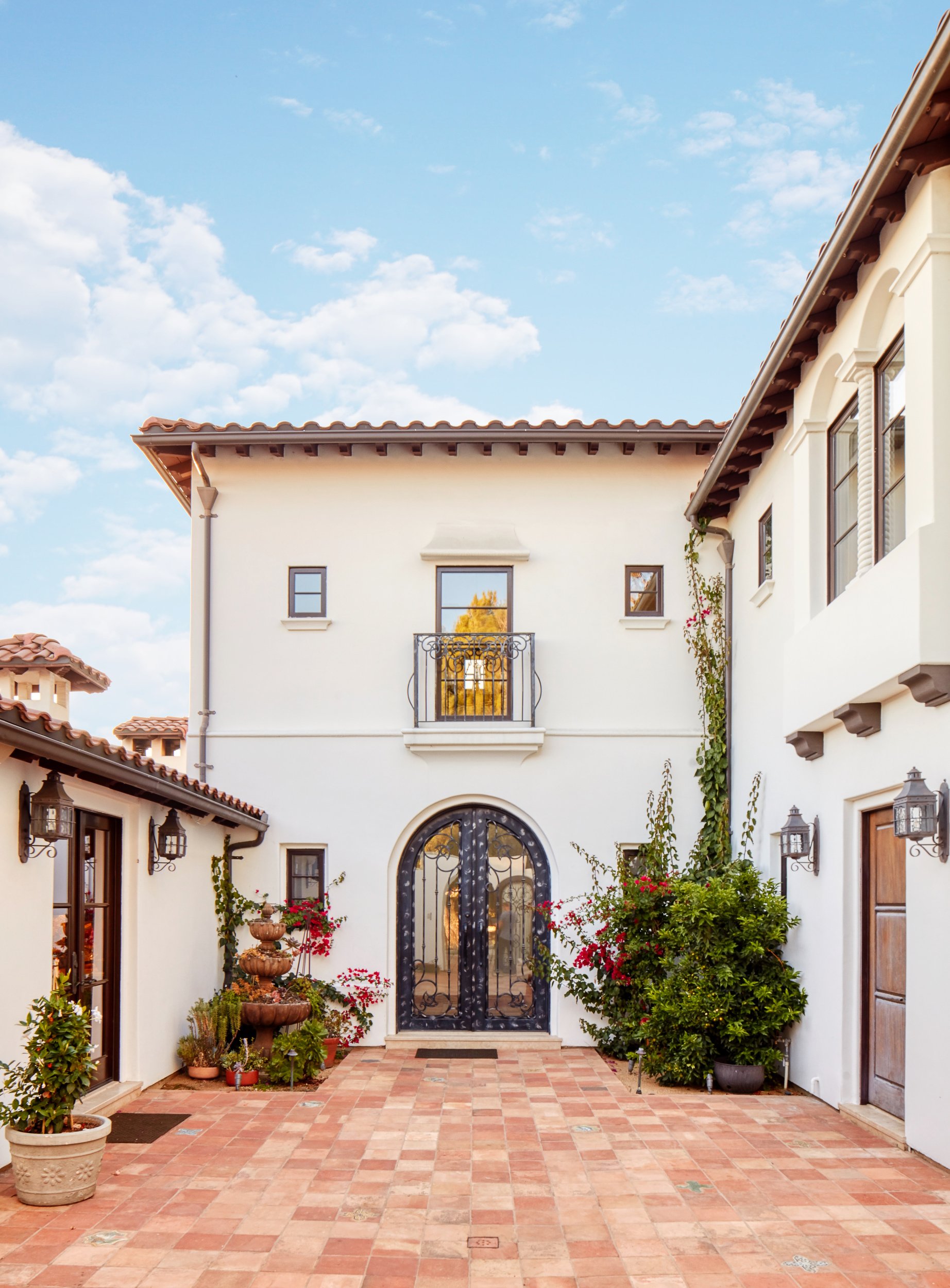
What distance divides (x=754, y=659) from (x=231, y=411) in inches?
258

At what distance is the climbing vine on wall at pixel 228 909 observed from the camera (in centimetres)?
1156

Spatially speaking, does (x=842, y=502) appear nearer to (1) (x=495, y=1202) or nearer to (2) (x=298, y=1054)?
(1) (x=495, y=1202)

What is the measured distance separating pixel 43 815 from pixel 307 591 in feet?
19.9

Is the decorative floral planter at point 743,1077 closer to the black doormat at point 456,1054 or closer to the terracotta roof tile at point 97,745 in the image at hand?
the black doormat at point 456,1054

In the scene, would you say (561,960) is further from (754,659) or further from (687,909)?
(754,659)

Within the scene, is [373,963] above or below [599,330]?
below

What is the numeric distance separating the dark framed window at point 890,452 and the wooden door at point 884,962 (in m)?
1.98

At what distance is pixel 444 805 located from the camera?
12.1 metres

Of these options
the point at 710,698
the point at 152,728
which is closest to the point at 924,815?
the point at 710,698

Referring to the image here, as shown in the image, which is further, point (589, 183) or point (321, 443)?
point (589, 183)

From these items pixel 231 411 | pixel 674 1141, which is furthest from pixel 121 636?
pixel 674 1141

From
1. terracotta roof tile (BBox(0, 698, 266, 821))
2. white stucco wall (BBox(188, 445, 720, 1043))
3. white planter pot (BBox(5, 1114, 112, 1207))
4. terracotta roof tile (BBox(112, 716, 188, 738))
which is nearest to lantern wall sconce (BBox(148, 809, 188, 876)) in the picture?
terracotta roof tile (BBox(0, 698, 266, 821))

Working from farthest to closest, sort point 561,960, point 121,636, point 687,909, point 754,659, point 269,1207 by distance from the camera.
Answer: point 121,636 → point 561,960 → point 754,659 → point 687,909 → point 269,1207

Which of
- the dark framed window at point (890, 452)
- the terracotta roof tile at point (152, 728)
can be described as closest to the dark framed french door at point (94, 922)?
the dark framed window at point (890, 452)
